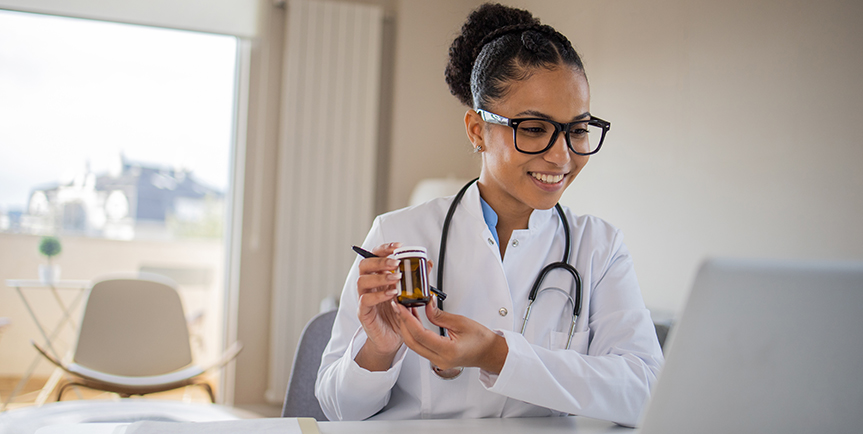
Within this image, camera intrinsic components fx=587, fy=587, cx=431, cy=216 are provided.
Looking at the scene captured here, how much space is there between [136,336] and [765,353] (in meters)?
2.92

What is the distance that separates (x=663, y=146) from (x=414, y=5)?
7.05 ft

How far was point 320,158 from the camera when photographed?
3479 millimetres

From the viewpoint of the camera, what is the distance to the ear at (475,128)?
1263 millimetres

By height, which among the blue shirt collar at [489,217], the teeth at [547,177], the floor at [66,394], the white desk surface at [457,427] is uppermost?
the teeth at [547,177]

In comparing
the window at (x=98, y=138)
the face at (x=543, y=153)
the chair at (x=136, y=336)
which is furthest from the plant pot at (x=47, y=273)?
the face at (x=543, y=153)

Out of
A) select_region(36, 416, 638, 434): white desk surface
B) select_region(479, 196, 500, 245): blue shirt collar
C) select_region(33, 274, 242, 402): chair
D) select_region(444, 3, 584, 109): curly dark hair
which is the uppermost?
select_region(444, 3, 584, 109): curly dark hair

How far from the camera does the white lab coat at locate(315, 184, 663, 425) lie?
3.13ft

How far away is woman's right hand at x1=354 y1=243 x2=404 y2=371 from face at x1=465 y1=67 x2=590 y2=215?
13.3 inches

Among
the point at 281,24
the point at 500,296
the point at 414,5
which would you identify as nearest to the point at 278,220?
the point at 281,24

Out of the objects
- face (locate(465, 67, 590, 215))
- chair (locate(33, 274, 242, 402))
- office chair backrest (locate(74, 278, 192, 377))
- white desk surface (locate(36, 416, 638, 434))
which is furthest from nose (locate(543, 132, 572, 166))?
office chair backrest (locate(74, 278, 192, 377))

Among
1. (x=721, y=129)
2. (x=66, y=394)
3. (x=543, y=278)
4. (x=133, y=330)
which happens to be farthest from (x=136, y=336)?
(x=721, y=129)

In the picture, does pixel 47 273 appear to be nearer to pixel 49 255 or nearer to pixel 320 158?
pixel 49 255

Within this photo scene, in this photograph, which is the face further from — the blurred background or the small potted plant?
the small potted plant

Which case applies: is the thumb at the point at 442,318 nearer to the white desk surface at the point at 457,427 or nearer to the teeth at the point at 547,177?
the white desk surface at the point at 457,427
